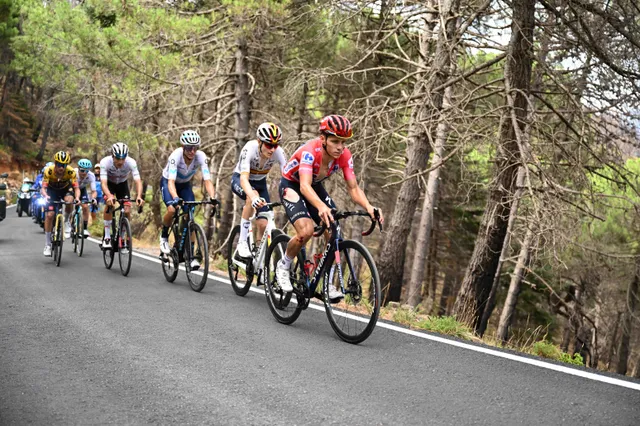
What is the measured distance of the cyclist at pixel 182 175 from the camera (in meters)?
9.10

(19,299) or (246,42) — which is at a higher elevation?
(246,42)

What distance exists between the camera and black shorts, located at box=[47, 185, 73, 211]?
12.5m

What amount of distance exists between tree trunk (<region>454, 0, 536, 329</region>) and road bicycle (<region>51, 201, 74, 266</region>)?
7.74 m

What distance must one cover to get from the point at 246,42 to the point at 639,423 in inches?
583

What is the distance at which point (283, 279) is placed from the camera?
650 cm

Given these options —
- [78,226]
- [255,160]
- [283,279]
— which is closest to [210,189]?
[255,160]

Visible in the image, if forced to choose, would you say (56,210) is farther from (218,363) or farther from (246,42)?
(218,363)

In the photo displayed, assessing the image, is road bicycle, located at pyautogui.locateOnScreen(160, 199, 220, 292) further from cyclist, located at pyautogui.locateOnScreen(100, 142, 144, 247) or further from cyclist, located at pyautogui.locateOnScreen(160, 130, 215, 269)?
cyclist, located at pyautogui.locateOnScreen(100, 142, 144, 247)

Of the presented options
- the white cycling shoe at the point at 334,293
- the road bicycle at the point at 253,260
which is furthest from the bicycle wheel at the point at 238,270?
the white cycling shoe at the point at 334,293

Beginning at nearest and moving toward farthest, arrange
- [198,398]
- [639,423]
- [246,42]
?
1. [639,423]
2. [198,398]
3. [246,42]

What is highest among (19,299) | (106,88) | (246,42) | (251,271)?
(246,42)

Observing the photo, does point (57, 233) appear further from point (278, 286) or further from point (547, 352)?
point (547, 352)

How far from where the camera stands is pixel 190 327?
6449 mm

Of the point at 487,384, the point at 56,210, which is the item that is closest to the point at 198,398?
the point at 487,384
